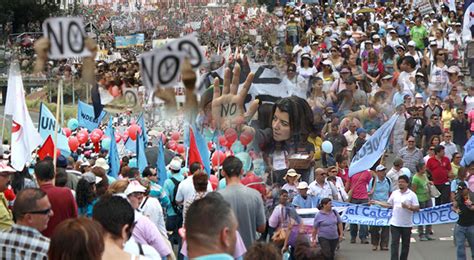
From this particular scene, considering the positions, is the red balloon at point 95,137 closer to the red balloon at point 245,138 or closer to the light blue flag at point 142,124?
the light blue flag at point 142,124

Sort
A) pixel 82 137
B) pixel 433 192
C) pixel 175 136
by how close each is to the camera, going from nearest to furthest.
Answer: pixel 433 192 < pixel 82 137 < pixel 175 136

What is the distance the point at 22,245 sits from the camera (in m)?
7.35

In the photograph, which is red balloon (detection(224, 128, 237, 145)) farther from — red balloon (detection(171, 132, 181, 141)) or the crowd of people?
red balloon (detection(171, 132, 181, 141))

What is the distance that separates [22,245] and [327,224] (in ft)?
21.8

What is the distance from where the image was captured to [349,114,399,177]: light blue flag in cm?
1568

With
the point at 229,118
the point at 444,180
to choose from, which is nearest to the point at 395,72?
the point at 444,180

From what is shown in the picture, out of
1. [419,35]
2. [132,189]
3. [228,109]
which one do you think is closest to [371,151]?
[228,109]

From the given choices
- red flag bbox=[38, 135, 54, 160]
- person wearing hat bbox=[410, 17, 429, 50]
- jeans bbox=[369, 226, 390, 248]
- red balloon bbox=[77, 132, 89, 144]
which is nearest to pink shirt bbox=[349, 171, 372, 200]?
jeans bbox=[369, 226, 390, 248]

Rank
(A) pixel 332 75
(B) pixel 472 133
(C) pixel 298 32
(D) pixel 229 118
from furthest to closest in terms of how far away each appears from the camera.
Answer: (C) pixel 298 32 < (A) pixel 332 75 < (B) pixel 472 133 < (D) pixel 229 118

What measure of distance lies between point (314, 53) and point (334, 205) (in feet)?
36.9

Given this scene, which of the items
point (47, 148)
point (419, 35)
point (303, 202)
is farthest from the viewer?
point (419, 35)

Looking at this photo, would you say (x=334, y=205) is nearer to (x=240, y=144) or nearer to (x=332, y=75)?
(x=240, y=144)

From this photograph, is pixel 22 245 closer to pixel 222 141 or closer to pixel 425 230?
pixel 222 141

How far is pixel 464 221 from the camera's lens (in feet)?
45.5
